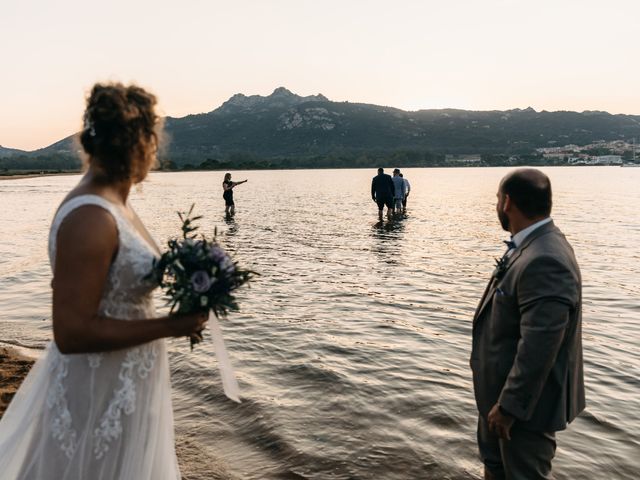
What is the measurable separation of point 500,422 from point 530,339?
0.60m

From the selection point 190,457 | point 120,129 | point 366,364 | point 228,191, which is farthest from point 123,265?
point 228,191

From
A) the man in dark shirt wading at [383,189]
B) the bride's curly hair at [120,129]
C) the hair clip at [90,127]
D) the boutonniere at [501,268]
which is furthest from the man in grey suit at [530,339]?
the man in dark shirt wading at [383,189]

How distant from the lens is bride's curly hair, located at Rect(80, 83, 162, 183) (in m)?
2.33

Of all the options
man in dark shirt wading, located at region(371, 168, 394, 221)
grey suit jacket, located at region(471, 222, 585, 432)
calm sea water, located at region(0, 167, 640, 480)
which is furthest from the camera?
man in dark shirt wading, located at region(371, 168, 394, 221)

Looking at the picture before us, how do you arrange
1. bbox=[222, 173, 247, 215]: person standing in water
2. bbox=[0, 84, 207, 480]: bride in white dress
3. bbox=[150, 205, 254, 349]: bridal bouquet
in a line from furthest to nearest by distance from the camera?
bbox=[222, 173, 247, 215]: person standing in water → bbox=[150, 205, 254, 349]: bridal bouquet → bbox=[0, 84, 207, 480]: bride in white dress

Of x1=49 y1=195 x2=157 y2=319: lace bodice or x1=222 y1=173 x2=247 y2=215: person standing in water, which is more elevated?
x1=49 y1=195 x2=157 y2=319: lace bodice

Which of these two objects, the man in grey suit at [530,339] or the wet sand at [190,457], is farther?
the wet sand at [190,457]

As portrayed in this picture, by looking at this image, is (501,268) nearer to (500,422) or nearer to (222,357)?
(500,422)

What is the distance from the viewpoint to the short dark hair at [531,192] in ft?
10.8

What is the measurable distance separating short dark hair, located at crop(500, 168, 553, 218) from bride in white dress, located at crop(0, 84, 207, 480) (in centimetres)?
213

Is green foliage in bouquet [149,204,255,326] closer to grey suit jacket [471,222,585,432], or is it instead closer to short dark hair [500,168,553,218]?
grey suit jacket [471,222,585,432]

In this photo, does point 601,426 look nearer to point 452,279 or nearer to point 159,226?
point 452,279

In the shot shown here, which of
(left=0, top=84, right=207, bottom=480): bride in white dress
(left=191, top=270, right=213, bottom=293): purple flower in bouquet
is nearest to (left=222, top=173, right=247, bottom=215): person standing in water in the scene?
(left=0, top=84, right=207, bottom=480): bride in white dress

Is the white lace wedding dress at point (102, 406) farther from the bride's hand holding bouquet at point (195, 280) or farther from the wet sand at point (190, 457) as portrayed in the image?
the wet sand at point (190, 457)
